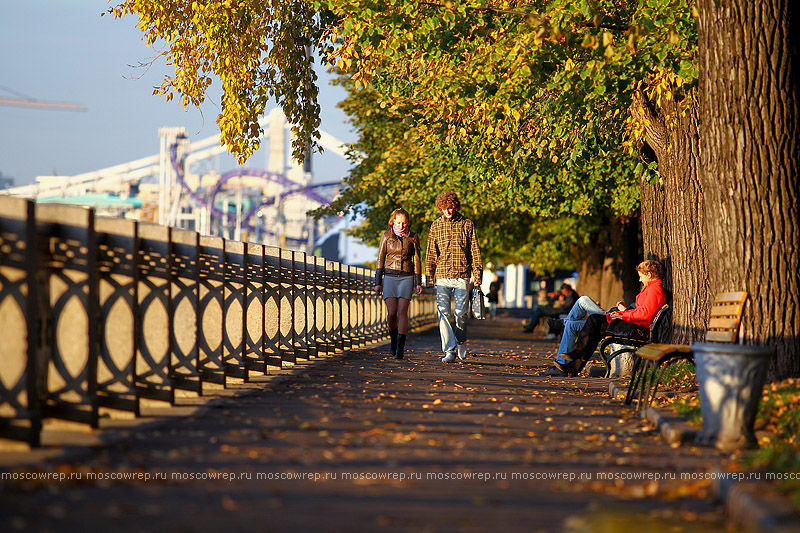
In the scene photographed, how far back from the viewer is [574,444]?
7629mm

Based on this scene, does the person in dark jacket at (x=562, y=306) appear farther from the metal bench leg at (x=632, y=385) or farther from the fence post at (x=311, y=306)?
the metal bench leg at (x=632, y=385)

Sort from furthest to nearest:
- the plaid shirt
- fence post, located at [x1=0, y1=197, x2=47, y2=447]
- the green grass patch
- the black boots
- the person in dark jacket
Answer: the person in dark jacket < the black boots < the plaid shirt < fence post, located at [x1=0, y1=197, x2=47, y2=447] < the green grass patch

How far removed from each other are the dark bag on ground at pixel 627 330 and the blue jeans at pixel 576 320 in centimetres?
145

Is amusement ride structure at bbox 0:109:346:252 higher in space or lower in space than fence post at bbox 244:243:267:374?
higher

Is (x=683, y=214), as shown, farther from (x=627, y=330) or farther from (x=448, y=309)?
(x=448, y=309)

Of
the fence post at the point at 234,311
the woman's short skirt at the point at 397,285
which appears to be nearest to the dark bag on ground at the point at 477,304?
the woman's short skirt at the point at 397,285

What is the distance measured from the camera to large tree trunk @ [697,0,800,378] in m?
9.61

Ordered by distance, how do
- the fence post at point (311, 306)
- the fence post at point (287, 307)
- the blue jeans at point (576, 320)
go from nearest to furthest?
the blue jeans at point (576, 320), the fence post at point (287, 307), the fence post at point (311, 306)

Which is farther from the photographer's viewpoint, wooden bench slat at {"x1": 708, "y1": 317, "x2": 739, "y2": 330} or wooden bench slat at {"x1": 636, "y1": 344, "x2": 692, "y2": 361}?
wooden bench slat at {"x1": 636, "y1": 344, "x2": 692, "y2": 361}

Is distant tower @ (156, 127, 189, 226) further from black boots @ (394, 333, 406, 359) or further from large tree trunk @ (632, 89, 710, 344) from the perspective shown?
large tree trunk @ (632, 89, 710, 344)

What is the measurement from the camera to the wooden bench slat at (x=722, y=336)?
8720 mm

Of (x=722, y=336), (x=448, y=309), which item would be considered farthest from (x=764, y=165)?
(x=448, y=309)

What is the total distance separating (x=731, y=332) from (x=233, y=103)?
29.3 feet

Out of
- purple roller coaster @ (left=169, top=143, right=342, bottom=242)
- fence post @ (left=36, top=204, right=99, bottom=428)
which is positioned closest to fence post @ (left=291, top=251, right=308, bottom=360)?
fence post @ (left=36, top=204, right=99, bottom=428)
